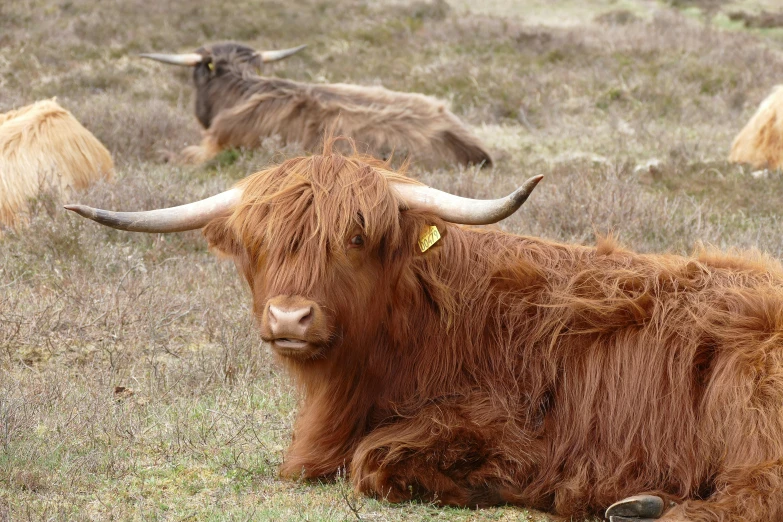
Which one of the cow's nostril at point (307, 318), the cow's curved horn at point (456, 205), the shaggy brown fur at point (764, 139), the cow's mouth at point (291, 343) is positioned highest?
the cow's curved horn at point (456, 205)

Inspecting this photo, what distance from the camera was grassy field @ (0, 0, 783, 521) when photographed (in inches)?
142

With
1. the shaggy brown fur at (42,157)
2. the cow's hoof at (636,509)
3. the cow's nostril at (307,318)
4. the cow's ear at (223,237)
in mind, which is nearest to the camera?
the cow's hoof at (636,509)

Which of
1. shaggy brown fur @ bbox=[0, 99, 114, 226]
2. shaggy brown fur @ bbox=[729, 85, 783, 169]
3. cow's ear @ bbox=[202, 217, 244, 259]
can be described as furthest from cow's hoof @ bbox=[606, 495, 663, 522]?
shaggy brown fur @ bbox=[729, 85, 783, 169]

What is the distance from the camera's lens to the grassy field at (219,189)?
3.61m

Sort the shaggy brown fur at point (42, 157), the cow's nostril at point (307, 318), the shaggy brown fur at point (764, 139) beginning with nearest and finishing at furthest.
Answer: the cow's nostril at point (307, 318), the shaggy brown fur at point (42, 157), the shaggy brown fur at point (764, 139)

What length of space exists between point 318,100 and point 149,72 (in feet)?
17.9

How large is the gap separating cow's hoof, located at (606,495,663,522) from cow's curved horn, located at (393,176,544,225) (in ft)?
3.29

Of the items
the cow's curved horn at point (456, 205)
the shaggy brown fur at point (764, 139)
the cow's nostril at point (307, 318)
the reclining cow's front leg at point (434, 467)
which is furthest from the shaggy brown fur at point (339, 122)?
the cow's nostril at point (307, 318)

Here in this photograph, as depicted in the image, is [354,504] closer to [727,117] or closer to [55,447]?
[55,447]

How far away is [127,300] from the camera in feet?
17.9

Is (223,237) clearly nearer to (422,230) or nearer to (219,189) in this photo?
(422,230)

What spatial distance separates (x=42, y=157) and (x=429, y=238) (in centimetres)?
486

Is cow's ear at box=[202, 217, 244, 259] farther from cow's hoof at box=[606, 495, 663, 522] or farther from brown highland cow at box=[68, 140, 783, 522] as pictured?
cow's hoof at box=[606, 495, 663, 522]

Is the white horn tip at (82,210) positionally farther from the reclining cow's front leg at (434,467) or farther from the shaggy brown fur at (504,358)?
the reclining cow's front leg at (434,467)
